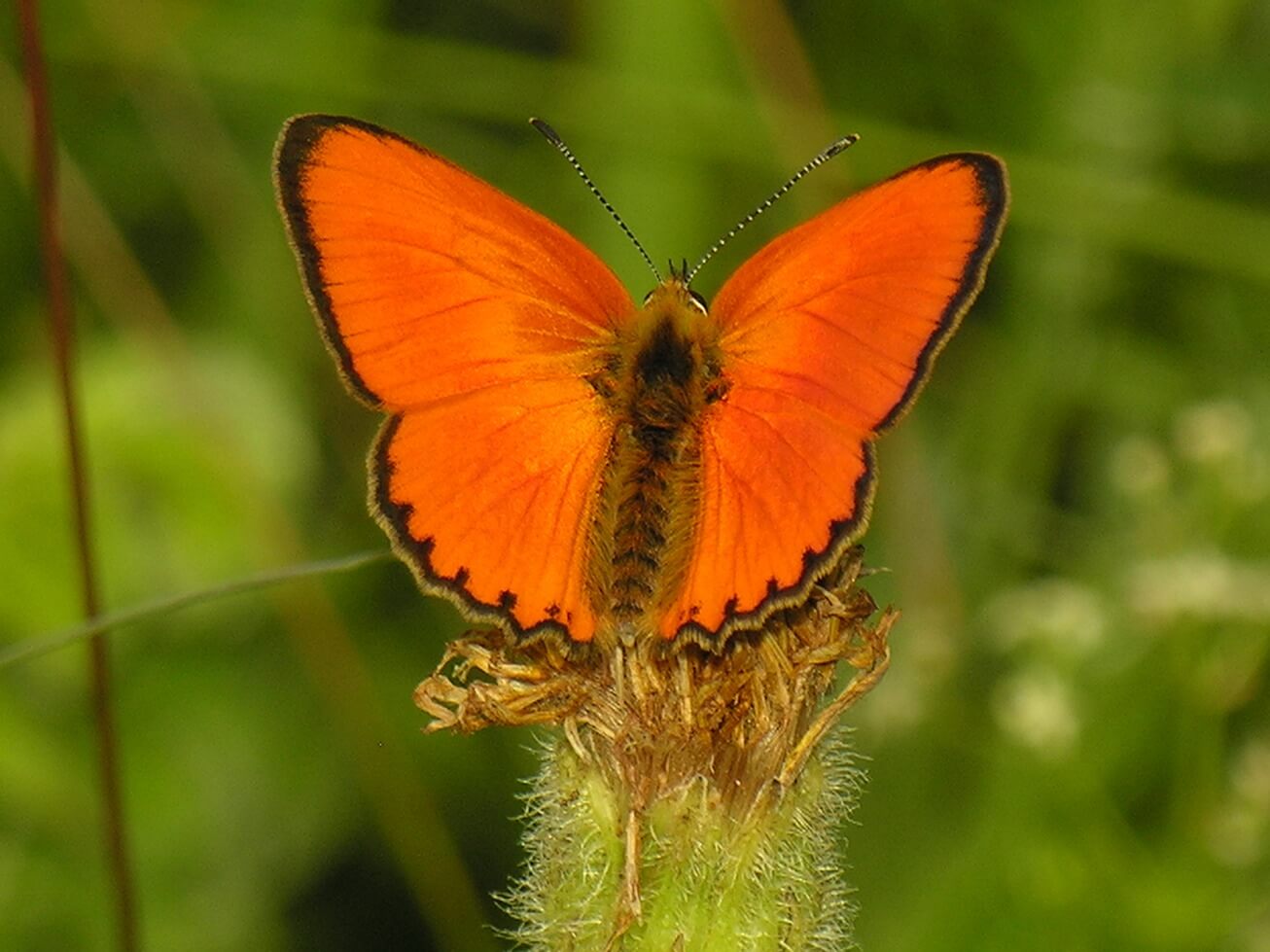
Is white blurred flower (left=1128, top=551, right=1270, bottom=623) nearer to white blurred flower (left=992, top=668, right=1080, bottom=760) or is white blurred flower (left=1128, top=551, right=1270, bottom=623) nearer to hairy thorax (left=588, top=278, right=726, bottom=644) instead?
white blurred flower (left=992, top=668, right=1080, bottom=760)

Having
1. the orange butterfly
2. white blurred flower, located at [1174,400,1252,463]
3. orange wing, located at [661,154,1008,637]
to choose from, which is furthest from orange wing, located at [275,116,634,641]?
white blurred flower, located at [1174,400,1252,463]

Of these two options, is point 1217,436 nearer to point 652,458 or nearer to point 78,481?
point 652,458

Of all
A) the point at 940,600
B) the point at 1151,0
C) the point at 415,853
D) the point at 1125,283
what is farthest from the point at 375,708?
the point at 1151,0

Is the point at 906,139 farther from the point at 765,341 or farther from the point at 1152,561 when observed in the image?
the point at 765,341

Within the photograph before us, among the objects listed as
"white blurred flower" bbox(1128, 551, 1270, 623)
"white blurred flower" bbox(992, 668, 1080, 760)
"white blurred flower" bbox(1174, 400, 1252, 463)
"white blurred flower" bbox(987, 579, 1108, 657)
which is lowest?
"white blurred flower" bbox(992, 668, 1080, 760)

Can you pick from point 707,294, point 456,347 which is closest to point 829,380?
point 456,347

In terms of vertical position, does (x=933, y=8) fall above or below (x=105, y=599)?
above

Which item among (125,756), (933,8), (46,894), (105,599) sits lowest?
(46,894)

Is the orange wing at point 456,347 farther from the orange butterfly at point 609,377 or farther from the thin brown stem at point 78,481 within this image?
the thin brown stem at point 78,481
